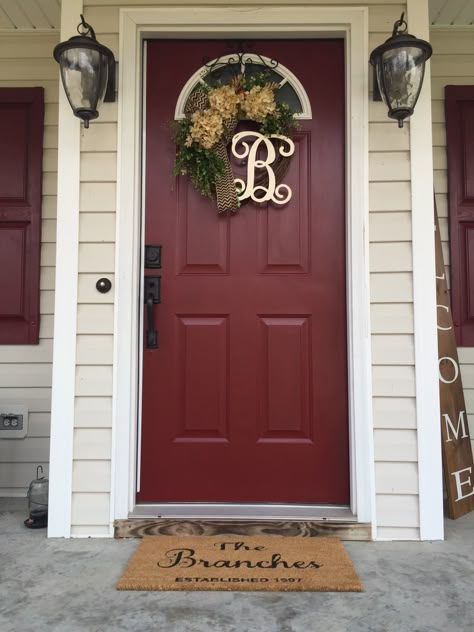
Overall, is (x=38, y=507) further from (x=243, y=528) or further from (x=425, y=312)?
(x=425, y=312)

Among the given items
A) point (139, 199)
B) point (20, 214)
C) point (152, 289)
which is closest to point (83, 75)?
point (139, 199)

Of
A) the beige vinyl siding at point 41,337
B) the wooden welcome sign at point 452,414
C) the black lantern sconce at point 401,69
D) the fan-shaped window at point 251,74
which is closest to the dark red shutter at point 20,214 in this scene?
the beige vinyl siding at point 41,337

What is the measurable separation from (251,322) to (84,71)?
1.22 metres

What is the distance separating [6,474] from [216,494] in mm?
1231

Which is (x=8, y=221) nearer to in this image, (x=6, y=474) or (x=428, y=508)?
(x=6, y=474)

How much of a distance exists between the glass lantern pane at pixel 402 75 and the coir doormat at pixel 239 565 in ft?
5.76

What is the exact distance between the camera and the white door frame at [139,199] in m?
2.19

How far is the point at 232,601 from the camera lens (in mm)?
1646

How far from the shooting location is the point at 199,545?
204 cm

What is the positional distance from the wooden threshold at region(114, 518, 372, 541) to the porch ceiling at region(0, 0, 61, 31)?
247 centimetres

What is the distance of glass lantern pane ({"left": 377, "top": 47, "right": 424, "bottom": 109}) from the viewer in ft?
6.77

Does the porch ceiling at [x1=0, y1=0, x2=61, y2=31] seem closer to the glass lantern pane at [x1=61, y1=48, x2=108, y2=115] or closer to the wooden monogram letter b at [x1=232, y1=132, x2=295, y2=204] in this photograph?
the glass lantern pane at [x1=61, y1=48, x2=108, y2=115]

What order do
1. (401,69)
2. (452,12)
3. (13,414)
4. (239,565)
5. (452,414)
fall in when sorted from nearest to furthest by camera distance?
(239,565), (401,69), (452,414), (452,12), (13,414)

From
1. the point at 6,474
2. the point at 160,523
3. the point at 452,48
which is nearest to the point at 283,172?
the point at 452,48
